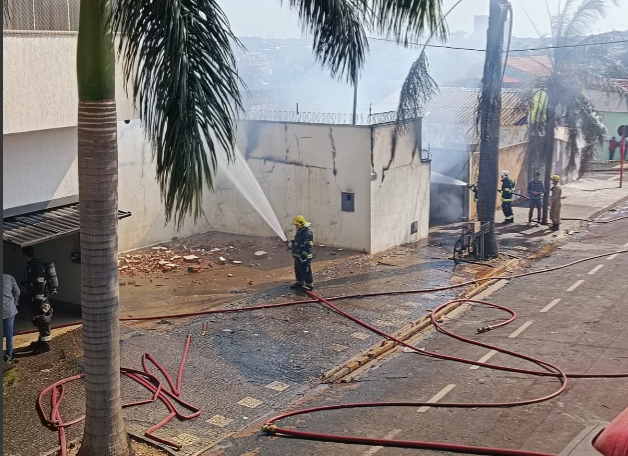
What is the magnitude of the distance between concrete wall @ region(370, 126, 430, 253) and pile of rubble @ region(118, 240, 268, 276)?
99.6 inches

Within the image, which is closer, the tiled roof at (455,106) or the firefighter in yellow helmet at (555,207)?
the firefighter in yellow helmet at (555,207)

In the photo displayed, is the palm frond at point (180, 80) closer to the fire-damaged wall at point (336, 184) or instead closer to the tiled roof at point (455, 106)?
the fire-damaged wall at point (336, 184)

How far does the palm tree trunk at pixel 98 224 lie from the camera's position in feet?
21.4

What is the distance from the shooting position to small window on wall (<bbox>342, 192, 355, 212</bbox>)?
1664 centimetres

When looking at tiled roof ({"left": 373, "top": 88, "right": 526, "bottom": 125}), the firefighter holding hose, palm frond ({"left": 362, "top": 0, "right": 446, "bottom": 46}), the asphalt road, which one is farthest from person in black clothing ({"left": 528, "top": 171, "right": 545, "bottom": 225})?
palm frond ({"left": 362, "top": 0, "right": 446, "bottom": 46})

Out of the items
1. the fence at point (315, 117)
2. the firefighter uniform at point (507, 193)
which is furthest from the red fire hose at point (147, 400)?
the firefighter uniform at point (507, 193)

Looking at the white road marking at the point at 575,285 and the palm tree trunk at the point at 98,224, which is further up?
the palm tree trunk at the point at 98,224

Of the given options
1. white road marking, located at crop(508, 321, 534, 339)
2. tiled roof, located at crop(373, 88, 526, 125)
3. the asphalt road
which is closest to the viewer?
the asphalt road

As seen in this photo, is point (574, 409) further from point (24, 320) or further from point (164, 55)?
point (24, 320)

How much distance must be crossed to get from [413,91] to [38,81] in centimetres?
845

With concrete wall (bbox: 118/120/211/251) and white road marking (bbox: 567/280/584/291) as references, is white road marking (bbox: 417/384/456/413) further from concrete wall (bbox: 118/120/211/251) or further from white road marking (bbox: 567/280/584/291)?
concrete wall (bbox: 118/120/211/251)

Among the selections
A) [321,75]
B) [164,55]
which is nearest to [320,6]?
[164,55]

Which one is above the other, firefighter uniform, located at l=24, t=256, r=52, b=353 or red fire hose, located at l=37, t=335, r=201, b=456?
firefighter uniform, located at l=24, t=256, r=52, b=353

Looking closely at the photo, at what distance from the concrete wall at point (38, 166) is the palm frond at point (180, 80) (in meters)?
5.64
